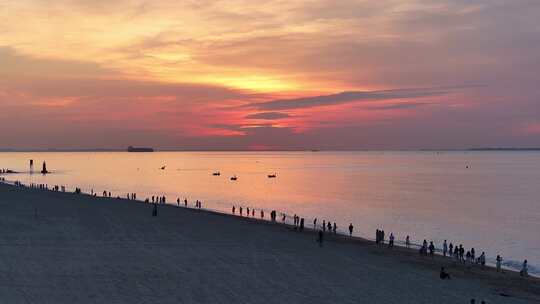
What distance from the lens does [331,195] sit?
327 feet

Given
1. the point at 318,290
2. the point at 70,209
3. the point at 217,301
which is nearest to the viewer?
the point at 217,301

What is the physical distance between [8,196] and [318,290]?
1895 inches

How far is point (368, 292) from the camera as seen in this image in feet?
79.2

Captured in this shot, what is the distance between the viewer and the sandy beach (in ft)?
73.9

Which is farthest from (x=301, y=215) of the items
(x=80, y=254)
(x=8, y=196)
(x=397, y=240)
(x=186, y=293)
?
(x=186, y=293)

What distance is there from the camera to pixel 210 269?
89.2 ft

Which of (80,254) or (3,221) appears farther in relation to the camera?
(3,221)

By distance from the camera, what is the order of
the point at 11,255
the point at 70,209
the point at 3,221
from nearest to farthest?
the point at 11,255, the point at 3,221, the point at 70,209

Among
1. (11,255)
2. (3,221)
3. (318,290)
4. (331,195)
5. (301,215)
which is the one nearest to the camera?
(318,290)

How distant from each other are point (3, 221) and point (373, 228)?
3525cm

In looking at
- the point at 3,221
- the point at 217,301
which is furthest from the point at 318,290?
the point at 3,221

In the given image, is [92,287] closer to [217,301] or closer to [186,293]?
[186,293]

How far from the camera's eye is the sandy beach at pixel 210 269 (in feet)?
73.9

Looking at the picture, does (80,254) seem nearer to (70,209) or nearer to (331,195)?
(70,209)
